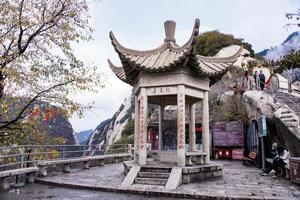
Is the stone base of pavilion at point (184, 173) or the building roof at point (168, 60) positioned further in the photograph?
the building roof at point (168, 60)

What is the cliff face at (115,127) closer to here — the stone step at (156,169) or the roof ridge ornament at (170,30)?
the roof ridge ornament at (170,30)

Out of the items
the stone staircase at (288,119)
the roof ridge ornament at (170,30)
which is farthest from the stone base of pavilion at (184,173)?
the roof ridge ornament at (170,30)

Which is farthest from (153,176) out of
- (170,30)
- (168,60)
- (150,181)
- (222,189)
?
(170,30)

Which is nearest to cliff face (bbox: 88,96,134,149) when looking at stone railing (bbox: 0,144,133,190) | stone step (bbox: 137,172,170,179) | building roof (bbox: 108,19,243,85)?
stone railing (bbox: 0,144,133,190)

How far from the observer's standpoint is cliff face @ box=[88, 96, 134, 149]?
44891 mm

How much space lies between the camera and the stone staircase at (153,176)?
393 inches

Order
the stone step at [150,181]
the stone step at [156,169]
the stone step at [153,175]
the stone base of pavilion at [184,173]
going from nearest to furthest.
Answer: the stone base of pavilion at [184,173]
the stone step at [150,181]
the stone step at [153,175]
the stone step at [156,169]

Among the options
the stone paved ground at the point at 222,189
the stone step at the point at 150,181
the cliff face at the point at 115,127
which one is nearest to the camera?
the stone paved ground at the point at 222,189

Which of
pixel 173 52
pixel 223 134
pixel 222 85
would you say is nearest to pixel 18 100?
pixel 173 52

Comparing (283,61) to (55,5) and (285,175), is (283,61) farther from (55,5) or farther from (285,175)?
(55,5)

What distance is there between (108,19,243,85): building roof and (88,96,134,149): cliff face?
3023 centimetres

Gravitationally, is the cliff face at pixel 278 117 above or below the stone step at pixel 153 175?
above

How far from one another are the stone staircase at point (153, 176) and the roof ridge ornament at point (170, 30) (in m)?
5.17

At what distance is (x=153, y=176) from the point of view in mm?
10391
